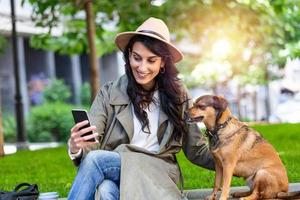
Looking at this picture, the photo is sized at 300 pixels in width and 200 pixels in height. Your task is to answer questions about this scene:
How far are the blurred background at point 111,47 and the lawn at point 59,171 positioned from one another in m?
1.33

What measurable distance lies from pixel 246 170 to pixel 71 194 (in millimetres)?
1366

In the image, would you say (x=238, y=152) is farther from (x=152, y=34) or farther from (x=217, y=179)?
(x=152, y=34)

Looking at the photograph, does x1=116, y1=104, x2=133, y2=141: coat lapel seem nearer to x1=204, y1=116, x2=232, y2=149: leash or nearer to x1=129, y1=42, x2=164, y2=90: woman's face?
x1=129, y1=42, x2=164, y2=90: woman's face

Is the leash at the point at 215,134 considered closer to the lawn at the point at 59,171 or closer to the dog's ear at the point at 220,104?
the dog's ear at the point at 220,104

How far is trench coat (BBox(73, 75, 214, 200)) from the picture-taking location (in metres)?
5.14

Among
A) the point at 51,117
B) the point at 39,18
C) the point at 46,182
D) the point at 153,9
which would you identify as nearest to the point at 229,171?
the point at 46,182

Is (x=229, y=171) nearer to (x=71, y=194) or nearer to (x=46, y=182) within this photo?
(x=71, y=194)

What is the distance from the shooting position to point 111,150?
5438 millimetres

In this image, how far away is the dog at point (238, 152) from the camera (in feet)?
17.2

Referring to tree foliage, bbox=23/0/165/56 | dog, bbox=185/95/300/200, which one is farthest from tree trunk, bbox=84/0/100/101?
dog, bbox=185/95/300/200

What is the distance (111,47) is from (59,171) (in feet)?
36.9

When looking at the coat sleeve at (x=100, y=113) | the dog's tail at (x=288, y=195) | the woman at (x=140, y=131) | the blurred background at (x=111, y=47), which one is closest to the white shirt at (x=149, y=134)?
the woman at (x=140, y=131)

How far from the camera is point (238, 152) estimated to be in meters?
5.33

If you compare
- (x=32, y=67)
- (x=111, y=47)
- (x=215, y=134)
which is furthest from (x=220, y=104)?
(x=32, y=67)
